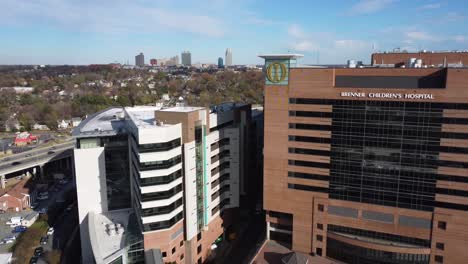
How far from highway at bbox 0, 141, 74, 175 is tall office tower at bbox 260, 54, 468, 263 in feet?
252

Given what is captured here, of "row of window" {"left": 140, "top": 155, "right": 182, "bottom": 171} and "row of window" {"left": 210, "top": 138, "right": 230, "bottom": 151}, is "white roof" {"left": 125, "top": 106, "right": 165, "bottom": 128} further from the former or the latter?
"row of window" {"left": 210, "top": 138, "right": 230, "bottom": 151}

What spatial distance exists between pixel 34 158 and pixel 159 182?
2857 inches

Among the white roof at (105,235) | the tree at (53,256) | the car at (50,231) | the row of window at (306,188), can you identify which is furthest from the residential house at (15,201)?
the row of window at (306,188)

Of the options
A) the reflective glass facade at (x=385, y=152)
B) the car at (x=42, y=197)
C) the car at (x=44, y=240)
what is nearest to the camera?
the reflective glass facade at (x=385, y=152)

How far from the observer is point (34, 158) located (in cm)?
10544

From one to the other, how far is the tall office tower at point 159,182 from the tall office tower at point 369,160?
412 inches

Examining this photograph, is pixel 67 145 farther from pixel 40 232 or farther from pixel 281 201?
pixel 281 201

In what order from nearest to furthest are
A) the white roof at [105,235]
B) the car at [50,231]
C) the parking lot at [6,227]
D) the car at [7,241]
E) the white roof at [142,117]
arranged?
the white roof at [105,235] < the white roof at [142,117] < the parking lot at [6,227] < the car at [7,241] < the car at [50,231]

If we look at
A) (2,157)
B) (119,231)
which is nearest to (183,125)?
(119,231)

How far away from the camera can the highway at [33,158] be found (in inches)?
3907

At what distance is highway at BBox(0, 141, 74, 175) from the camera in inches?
3907

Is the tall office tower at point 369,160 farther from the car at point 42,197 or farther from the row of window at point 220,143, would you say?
the car at point 42,197

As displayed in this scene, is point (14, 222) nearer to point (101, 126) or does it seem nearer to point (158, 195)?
point (101, 126)

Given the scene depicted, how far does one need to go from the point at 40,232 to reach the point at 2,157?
5177 centimetres
